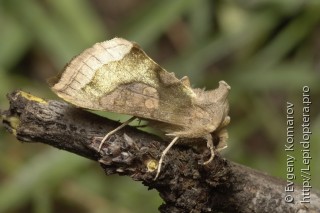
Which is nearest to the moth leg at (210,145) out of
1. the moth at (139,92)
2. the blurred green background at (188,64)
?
the moth at (139,92)

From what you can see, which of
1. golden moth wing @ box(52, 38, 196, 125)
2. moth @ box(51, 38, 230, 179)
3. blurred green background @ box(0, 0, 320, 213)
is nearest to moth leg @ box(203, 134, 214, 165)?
moth @ box(51, 38, 230, 179)

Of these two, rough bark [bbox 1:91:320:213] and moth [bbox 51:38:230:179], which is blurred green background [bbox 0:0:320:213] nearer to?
moth [bbox 51:38:230:179]

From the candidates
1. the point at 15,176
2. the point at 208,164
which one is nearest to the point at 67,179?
the point at 15,176

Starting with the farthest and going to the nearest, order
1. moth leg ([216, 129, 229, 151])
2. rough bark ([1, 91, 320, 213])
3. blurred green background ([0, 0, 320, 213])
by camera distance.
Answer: blurred green background ([0, 0, 320, 213]) → moth leg ([216, 129, 229, 151]) → rough bark ([1, 91, 320, 213])

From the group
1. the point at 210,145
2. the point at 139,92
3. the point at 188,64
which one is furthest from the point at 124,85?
the point at 188,64

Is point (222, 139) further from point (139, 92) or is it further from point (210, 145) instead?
point (139, 92)

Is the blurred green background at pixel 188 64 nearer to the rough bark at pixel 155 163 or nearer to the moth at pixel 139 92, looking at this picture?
the moth at pixel 139 92

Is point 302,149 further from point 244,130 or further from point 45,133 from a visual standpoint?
point 45,133
